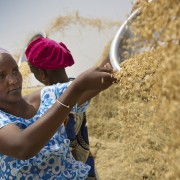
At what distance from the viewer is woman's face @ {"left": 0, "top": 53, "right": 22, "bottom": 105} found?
1.42 m

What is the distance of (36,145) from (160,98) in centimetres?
46

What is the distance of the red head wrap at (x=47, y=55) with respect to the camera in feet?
5.41

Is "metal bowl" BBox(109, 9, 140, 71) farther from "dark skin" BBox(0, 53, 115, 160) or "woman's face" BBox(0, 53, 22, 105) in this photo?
"woman's face" BBox(0, 53, 22, 105)

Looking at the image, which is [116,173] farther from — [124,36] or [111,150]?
[124,36]

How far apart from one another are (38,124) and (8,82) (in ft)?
0.92

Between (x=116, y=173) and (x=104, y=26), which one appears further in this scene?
(x=104, y=26)

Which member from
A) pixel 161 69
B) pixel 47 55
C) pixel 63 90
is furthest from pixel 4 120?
pixel 161 69

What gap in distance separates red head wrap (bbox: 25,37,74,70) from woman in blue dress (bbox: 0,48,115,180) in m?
0.16

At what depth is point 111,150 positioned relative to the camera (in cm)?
356

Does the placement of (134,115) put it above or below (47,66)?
below

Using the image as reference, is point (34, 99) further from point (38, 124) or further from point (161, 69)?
point (161, 69)

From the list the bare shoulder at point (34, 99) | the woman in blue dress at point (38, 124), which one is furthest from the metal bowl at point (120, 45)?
the bare shoulder at point (34, 99)

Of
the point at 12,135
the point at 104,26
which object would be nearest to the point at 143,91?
the point at 12,135

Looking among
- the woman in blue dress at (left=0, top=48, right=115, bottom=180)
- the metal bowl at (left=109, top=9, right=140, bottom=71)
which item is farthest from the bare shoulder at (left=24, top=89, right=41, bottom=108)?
the metal bowl at (left=109, top=9, right=140, bottom=71)
